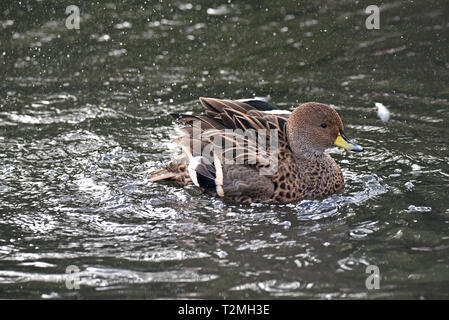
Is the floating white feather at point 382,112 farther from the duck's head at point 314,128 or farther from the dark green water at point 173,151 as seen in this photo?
the duck's head at point 314,128

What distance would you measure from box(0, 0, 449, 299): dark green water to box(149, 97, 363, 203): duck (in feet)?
0.63

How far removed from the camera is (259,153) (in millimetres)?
7637

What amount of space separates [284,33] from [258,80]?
1584mm

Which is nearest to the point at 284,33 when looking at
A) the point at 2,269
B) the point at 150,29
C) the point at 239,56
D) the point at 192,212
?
the point at 239,56

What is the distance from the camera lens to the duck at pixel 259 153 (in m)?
7.59

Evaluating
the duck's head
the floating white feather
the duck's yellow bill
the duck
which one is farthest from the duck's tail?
the floating white feather

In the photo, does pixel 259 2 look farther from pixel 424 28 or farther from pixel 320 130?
pixel 320 130

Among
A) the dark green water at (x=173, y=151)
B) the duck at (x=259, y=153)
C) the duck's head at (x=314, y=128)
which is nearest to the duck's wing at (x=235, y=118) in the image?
the duck at (x=259, y=153)

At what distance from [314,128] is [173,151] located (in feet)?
6.34

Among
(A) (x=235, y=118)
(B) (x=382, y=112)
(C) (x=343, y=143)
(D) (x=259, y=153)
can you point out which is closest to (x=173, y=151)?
(A) (x=235, y=118)

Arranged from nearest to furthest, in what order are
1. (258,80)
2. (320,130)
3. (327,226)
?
1. (327,226)
2. (320,130)
3. (258,80)

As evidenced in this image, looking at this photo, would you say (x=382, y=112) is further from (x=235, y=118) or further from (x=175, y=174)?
(x=175, y=174)

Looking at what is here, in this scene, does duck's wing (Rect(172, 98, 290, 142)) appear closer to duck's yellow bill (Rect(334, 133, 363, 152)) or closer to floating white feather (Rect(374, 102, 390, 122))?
duck's yellow bill (Rect(334, 133, 363, 152))

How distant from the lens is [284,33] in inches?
469
